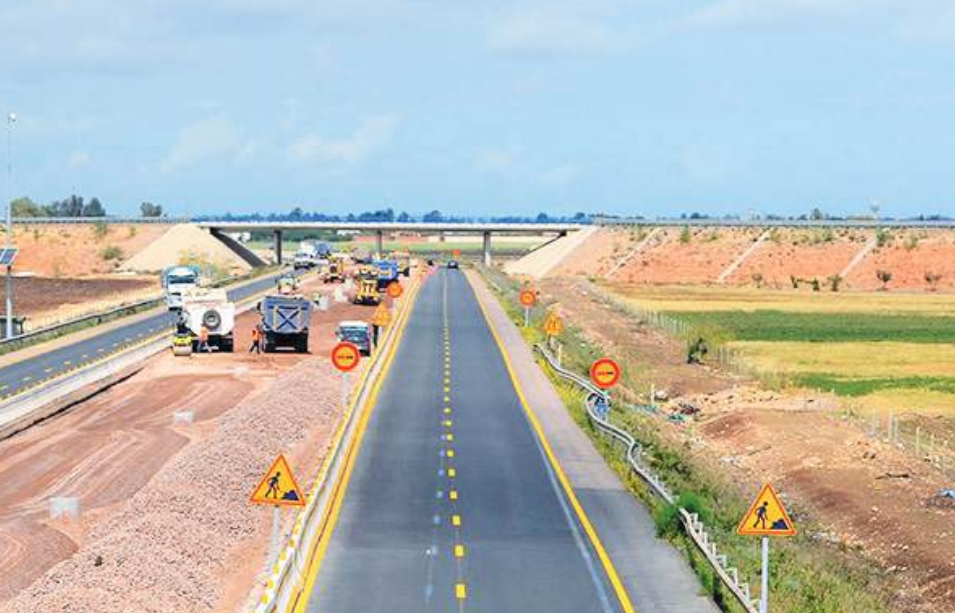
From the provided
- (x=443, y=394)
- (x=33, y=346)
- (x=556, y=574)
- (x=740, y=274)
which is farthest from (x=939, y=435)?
(x=740, y=274)

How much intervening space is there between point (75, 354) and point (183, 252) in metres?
105

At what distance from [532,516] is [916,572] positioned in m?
9.05

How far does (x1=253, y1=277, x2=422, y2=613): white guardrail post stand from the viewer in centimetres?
2797

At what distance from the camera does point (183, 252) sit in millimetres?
181375

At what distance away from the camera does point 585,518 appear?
1494 inches

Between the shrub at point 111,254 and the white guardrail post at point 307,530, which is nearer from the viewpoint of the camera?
the white guardrail post at point 307,530

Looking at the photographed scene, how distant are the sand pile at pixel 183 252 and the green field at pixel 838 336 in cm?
4731

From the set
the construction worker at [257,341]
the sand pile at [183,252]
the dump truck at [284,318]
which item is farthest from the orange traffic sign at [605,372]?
the sand pile at [183,252]

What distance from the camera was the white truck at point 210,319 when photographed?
7819cm

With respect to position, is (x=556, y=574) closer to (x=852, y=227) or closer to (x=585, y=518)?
(x=585, y=518)

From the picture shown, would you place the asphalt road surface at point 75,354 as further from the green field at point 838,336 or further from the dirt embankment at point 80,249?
the dirt embankment at point 80,249

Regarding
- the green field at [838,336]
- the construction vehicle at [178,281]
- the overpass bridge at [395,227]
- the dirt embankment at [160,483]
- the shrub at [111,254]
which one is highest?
the overpass bridge at [395,227]

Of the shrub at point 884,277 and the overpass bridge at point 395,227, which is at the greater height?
the overpass bridge at point 395,227

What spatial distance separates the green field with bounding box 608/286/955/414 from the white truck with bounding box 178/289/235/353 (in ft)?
84.1
